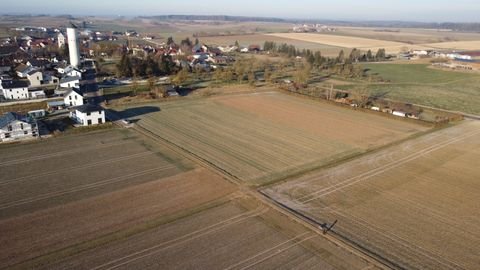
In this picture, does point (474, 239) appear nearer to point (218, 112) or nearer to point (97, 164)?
point (97, 164)

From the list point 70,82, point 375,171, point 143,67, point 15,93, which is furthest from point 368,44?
point 375,171

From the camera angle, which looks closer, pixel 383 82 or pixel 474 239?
pixel 474 239

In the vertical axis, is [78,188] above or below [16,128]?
below

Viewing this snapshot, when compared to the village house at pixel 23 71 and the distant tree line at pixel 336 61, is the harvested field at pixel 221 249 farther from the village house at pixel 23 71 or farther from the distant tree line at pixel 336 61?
the distant tree line at pixel 336 61

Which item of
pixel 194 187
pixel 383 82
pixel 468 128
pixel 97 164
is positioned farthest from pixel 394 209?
pixel 383 82

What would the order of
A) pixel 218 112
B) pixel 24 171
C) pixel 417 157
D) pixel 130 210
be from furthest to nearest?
1. pixel 218 112
2. pixel 417 157
3. pixel 24 171
4. pixel 130 210

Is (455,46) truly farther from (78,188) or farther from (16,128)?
(78,188)
